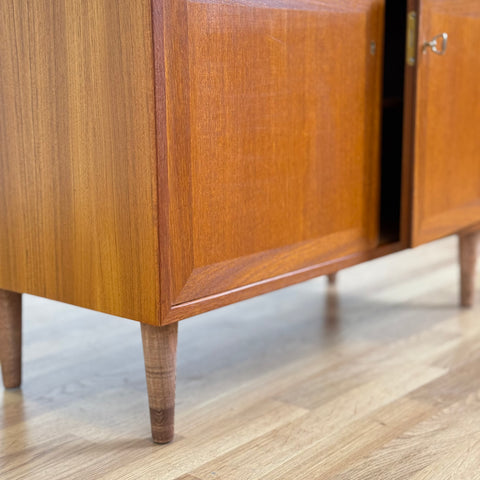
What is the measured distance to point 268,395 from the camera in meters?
1.02

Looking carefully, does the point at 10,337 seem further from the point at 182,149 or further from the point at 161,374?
the point at 182,149

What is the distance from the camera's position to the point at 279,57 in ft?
2.91

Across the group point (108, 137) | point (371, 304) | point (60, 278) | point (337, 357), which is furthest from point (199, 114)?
point (371, 304)

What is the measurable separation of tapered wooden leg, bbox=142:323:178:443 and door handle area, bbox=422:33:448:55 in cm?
54

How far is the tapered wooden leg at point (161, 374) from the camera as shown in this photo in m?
0.85

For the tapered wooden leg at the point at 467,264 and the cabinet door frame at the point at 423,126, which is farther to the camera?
the tapered wooden leg at the point at 467,264

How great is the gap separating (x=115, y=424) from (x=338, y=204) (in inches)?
15.9

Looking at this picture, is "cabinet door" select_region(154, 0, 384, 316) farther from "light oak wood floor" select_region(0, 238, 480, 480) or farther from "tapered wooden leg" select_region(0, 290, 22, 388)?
"tapered wooden leg" select_region(0, 290, 22, 388)

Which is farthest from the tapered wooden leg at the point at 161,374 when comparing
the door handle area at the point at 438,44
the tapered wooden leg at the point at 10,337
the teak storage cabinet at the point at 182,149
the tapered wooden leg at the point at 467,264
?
the tapered wooden leg at the point at 467,264

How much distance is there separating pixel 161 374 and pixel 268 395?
22 centimetres

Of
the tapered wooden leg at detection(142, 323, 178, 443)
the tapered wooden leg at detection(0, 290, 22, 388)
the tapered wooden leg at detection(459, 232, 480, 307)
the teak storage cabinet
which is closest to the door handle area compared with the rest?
the teak storage cabinet

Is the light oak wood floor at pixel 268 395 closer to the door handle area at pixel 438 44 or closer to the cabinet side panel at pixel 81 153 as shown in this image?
the cabinet side panel at pixel 81 153

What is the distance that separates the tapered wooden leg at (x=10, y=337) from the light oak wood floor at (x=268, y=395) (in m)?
0.03

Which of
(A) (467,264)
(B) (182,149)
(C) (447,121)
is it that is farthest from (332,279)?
(B) (182,149)
